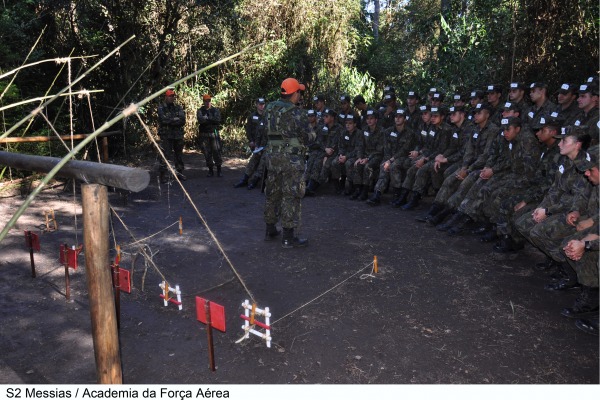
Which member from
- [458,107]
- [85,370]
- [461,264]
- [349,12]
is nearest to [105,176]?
[85,370]

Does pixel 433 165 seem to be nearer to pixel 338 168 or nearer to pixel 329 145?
pixel 338 168

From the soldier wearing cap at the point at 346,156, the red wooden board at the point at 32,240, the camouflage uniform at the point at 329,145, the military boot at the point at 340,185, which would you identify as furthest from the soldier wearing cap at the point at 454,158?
the red wooden board at the point at 32,240

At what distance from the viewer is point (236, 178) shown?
1188 centimetres

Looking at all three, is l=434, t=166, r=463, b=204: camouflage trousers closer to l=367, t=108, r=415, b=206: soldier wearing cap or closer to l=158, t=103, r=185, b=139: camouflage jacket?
l=367, t=108, r=415, b=206: soldier wearing cap

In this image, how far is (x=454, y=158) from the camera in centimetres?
846

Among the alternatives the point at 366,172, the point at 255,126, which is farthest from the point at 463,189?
the point at 255,126

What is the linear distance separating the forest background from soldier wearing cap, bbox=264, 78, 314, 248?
229 centimetres

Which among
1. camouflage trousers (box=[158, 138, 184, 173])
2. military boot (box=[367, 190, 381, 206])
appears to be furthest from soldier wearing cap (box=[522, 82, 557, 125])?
camouflage trousers (box=[158, 138, 184, 173])

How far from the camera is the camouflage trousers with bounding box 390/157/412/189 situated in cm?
906

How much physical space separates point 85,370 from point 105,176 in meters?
1.95

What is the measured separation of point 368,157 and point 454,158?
181 centimetres

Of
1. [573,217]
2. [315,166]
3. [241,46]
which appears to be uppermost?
[241,46]

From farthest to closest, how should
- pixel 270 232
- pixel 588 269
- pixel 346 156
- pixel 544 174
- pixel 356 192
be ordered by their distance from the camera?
1. pixel 346 156
2. pixel 356 192
3. pixel 270 232
4. pixel 544 174
5. pixel 588 269

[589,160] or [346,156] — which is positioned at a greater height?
[589,160]
